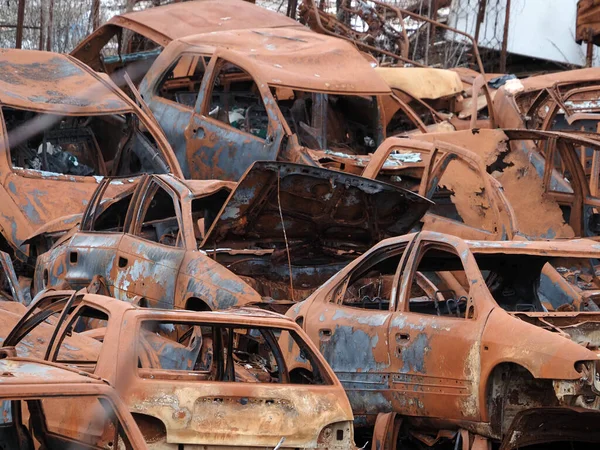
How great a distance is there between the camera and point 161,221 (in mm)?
10586

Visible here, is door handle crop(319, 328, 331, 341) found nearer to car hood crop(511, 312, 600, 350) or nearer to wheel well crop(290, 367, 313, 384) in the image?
wheel well crop(290, 367, 313, 384)

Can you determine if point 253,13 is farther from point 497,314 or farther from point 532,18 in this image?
point 497,314

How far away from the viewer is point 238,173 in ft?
43.7

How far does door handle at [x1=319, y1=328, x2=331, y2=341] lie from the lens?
7.55 m

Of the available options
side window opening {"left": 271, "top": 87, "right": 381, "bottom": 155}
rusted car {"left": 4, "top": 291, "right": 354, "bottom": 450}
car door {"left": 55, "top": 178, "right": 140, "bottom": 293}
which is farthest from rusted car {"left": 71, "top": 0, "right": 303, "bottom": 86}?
rusted car {"left": 4, "top": 291, "right": 354, "bottom": 450}

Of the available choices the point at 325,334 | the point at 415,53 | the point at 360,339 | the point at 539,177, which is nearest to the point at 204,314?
the point at 360,339

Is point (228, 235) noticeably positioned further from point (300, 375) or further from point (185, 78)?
point (185, 78)

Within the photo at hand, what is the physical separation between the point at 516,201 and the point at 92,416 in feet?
25.7

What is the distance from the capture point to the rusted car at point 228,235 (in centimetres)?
893

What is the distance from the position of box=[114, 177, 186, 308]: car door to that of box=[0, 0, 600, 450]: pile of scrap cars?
22 millimetres

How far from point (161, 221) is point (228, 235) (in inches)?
52.7

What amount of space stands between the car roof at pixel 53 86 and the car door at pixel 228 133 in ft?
2.79

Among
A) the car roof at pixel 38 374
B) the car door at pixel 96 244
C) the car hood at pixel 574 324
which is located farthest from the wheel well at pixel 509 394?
the car door at pixel 96 244

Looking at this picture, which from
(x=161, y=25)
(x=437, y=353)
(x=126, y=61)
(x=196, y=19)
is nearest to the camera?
(x=437, y=353)
